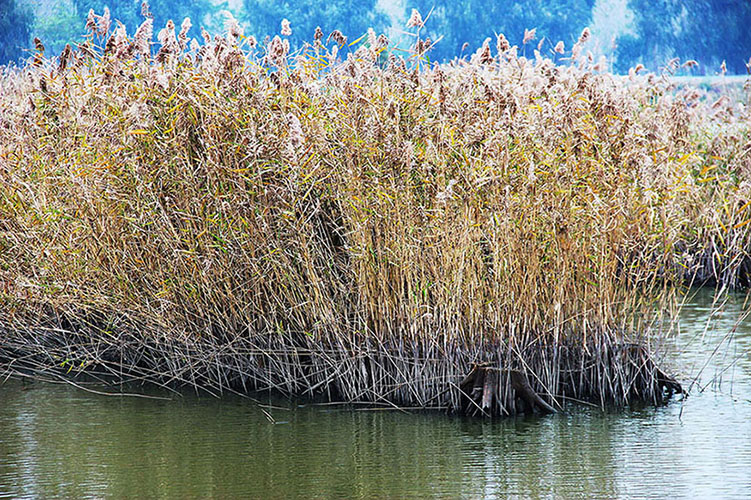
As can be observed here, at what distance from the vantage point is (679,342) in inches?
279

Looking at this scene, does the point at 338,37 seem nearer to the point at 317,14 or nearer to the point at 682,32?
the point at 317,14

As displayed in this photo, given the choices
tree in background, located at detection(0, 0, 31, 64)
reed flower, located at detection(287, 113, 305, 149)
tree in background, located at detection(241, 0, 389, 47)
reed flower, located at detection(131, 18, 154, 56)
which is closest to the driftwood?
reed flower, located at detection(287, 113, 305, 149)

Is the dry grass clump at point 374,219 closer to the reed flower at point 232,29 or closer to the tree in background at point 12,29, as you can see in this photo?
the reed flower at point 232,29

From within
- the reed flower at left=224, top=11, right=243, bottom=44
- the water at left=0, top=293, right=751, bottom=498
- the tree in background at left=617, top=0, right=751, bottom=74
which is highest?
the tree in background at left=617, top=0, right=751, bottom=74

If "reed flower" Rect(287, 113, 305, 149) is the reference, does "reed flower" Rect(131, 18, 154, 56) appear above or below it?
above

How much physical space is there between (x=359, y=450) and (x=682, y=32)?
2711 cm

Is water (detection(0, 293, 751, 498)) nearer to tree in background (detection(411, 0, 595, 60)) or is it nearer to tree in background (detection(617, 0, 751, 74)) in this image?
tree in background (detection(411, 0, 595, 60))

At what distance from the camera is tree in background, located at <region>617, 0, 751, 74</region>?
29109 millimetres

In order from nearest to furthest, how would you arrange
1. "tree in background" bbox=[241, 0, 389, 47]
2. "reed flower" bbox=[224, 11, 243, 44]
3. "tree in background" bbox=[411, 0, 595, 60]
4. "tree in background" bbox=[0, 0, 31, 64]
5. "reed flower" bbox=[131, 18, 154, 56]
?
"reed flower" bbox=[224, 11, 243, 44] < "reed flower" bbox=[131, 18, 154, 56] < "tree in background" bbox=[0, 0, 31, 64] < "tree in background" bbox=[241, 0, 389, 47] < "tree in background" bbox=[411, 0, 595, 60]

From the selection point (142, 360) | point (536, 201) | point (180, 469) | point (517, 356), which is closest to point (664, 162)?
point (536, 201)

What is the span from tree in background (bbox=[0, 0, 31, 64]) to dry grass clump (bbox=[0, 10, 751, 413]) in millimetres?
22915

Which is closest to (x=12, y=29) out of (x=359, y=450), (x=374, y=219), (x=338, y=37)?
(x=338, y=37)

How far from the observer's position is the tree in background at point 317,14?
94.6ft

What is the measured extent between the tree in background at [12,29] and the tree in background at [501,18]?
34.3ft
